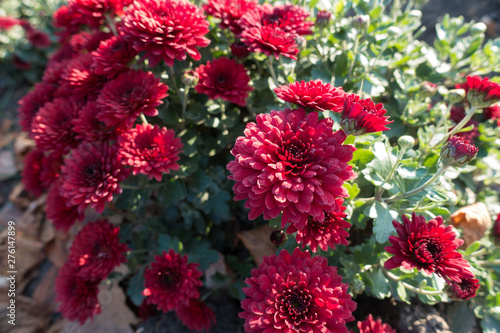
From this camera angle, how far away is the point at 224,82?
1.40 metres

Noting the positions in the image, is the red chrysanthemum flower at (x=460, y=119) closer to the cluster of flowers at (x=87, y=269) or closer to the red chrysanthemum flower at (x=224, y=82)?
the red chrysanthemum flower at (x=224, y=82)

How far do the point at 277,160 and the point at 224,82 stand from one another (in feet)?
1.98

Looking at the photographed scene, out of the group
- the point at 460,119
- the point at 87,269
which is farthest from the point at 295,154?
the point at 460,119

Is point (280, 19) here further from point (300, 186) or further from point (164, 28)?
point (300, 186)

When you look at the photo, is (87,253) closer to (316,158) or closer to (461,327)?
(316,158)

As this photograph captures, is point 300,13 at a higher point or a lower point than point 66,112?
higher

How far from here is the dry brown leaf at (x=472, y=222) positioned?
1459 millimetres

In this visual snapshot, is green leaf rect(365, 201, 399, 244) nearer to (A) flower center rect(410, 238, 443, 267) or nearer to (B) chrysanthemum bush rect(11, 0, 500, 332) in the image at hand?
(B) chrysanthemum bush rect(11, 0, 500, 332)

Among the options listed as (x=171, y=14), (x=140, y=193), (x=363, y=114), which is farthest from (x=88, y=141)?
(x=363, y=114)

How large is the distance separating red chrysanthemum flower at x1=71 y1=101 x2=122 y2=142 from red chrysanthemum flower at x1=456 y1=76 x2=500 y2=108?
1367mm

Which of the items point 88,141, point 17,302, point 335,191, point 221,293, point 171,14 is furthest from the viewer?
point 17,302

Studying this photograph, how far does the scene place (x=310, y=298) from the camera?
1.01 m

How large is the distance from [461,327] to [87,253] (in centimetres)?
173

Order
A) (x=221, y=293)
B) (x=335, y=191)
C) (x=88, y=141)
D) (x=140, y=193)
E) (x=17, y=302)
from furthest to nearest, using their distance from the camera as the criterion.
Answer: (x=17, y=302) < (x=221, y=293) < (x=140, y=193) < (x=88, y=141) < (x=335, y=191)
